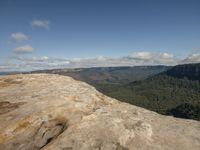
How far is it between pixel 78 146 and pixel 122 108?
21.6 ft

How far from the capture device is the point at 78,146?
520 inches

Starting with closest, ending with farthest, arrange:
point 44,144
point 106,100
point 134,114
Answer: point 44,144, point 134,114, point 106,100

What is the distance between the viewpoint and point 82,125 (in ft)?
49.8

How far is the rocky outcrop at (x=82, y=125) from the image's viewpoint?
13797 mm

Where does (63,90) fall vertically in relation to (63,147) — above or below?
above

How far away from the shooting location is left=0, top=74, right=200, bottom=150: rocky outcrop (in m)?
13.8

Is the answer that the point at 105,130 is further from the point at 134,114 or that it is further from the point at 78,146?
the point at 134,114

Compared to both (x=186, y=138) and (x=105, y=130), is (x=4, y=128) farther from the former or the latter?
(x=186, y=138)

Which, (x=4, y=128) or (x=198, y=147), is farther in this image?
(x=4, y=128)

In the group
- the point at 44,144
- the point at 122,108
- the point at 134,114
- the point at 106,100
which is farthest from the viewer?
the point at 106,100

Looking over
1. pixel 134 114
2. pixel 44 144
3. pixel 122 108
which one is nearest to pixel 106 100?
pixel 122 108

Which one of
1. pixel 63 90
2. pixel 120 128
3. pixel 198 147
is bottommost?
pixel 198 147

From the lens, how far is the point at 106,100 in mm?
20828

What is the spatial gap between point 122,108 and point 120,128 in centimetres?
413
